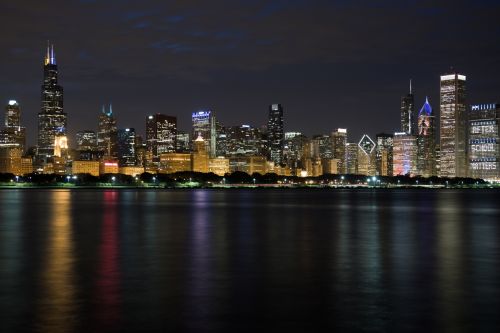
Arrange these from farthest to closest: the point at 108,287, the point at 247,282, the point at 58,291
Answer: the point at 247,282, the point at 108,287, the point at 58,291

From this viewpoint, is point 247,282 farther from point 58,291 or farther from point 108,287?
point 58,291

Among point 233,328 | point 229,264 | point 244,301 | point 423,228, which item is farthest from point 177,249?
point 423,228

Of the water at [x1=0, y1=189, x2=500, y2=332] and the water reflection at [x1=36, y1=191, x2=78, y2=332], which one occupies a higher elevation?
the water reflection at [x1=36, y1=191, x2=78, y2=332]

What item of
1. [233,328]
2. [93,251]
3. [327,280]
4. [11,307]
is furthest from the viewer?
[93,251]

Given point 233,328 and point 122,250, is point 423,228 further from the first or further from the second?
point 233,328

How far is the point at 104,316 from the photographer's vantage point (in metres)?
15.4

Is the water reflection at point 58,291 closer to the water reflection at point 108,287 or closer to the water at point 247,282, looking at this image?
the water at point 247,282

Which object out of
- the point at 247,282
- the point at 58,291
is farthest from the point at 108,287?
the point at 247,282

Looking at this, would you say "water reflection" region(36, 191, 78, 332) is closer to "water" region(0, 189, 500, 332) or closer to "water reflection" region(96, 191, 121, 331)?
"water" region(0, 189, 500, 332)

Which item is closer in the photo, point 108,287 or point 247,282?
point 108,287

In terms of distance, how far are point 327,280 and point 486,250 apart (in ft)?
46.7

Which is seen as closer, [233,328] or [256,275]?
[233,328]

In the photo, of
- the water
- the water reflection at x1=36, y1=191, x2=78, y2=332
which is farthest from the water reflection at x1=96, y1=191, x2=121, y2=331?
the water reflection at x1=36, y1=191, x2=78, y2=332

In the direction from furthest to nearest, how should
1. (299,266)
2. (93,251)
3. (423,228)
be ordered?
1. (423,228)
2. (93,251)
3. (299,266)
